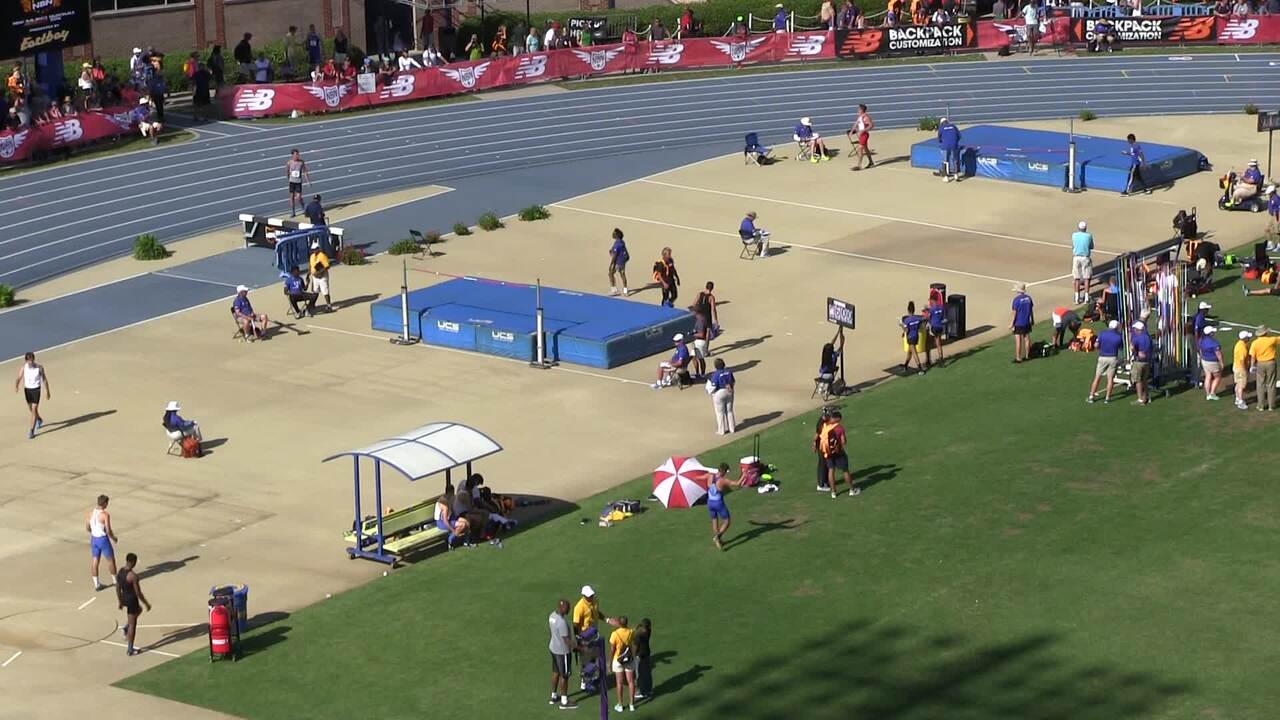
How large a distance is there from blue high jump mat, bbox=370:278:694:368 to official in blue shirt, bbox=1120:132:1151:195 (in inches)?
670

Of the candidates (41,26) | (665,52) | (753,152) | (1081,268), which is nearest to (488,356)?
(1081,268)

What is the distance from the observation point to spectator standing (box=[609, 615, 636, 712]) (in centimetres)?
2831

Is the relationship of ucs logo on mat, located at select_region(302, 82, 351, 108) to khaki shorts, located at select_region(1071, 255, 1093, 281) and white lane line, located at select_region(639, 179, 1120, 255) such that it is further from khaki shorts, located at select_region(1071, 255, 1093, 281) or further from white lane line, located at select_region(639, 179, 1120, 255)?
khaki shorts, located at select_region(1071, 255, 1093, 281)

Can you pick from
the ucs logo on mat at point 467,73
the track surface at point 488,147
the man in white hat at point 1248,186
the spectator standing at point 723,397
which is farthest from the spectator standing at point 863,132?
the spectator standing at point 723,397

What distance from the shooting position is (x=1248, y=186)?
55531 mm

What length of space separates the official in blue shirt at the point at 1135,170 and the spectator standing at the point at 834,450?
2483cm

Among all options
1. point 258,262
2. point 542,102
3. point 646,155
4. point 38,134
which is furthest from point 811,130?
point 38,134

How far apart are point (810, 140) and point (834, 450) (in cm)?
2950

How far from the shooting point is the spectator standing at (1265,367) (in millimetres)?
38375

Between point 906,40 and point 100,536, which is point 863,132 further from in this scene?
point 100,536

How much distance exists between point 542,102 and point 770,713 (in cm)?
4702

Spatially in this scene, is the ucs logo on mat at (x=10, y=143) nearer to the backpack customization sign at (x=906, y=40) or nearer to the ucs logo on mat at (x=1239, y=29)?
the backpack customization sign at (x=906, y=40)

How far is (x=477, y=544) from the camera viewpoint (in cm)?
3569

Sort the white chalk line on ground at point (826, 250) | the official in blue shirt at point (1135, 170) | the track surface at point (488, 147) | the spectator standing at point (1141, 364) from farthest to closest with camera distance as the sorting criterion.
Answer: the official in blue shirt at point (1135, 170), the track surface at point (488, 147), the white chalk line on ground at point (826, 250), the spectator standing at point (1141, 364)
